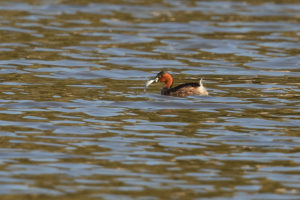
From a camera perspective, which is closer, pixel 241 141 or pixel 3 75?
pixel 241 141

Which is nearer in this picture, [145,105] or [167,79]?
[145,105]

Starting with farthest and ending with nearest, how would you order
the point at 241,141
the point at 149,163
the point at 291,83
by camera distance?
the point at 291,83 → the point at 241,141 → the point at 149,163

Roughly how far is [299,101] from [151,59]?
7.10m

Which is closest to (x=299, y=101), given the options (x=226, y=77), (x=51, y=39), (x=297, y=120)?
(x=297, y=120)

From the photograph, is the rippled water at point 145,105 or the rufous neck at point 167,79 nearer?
the rippled water at point 145,105

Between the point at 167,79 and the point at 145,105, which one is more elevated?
the point at 167,79

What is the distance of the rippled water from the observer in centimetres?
1079

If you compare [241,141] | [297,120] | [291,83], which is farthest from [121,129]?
[291,83]

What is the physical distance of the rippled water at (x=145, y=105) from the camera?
1079 cm

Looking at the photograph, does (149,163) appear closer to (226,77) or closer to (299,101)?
(299,101)

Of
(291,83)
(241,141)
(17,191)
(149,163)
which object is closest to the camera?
(17,191)

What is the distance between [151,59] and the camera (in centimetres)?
2327

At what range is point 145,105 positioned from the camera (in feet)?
54.4

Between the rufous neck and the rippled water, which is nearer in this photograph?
the rippled water
